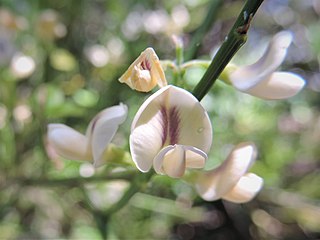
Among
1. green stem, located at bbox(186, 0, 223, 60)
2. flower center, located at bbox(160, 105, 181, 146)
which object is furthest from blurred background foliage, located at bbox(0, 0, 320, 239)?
flower center, located at bbox(160, 105, 181, 146)

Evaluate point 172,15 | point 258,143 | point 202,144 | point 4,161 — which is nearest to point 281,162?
point 258,143

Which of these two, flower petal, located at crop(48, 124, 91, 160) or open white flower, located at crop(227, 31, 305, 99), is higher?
open white flower, located at crop(227, 31, 305, 99)

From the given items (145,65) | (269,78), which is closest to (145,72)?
(145,65)

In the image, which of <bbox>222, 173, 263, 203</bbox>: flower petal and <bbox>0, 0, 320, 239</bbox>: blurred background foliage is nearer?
<bbox>222, 173, 263, 203</bbox>: flower petal

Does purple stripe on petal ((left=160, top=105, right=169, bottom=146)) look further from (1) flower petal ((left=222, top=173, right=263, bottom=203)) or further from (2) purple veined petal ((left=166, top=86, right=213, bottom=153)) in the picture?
(1) flower petal ((left=222, top=173, right=263, bottom=203))

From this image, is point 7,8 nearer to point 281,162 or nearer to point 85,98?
point 85,98

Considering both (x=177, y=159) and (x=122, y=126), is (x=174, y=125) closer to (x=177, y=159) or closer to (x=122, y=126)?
(x=177, y=159)
